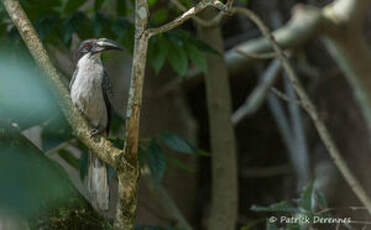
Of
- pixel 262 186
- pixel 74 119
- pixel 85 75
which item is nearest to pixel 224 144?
pixel 85 75

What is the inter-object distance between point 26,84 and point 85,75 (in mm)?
1021

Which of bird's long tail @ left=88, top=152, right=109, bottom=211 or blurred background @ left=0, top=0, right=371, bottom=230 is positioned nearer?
blurred background @ left=0, top=0, right=371, bottom=230

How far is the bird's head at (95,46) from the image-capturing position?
11.8 feet

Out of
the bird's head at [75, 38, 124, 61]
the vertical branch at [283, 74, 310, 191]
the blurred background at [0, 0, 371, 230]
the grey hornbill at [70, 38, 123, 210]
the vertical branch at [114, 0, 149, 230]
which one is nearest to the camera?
the vertical branch at [114, 0, 149, 230]

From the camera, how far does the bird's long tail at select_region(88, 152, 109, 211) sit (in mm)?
3766

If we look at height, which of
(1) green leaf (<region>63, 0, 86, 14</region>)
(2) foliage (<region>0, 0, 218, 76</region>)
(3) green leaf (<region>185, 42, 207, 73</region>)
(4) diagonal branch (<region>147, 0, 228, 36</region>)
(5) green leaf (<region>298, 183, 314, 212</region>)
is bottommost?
Result: (5) green leaf (<region>298, 183, 314, 212</region>)

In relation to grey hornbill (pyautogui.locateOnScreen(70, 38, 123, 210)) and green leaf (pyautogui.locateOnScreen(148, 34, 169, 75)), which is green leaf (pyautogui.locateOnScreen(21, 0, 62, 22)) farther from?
green leaf (pyautogui.locateOnScreen(148, 34, 169, 75))

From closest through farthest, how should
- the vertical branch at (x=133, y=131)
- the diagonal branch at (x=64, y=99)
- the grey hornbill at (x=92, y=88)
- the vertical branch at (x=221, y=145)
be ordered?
1. the vertical branch at (x=133, y=131)
2. the diagonal branch at (x=64, y=99)
3. the grey hornbill at (x=92, y=88)
4. the vertical branch at (x=221, y=145)

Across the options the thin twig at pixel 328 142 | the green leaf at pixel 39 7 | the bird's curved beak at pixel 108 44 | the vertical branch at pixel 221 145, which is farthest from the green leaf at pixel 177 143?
the green leaf at pixel 39 7

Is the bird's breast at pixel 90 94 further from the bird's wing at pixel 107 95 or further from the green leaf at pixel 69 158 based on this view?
the green leaf at pixel 69 158

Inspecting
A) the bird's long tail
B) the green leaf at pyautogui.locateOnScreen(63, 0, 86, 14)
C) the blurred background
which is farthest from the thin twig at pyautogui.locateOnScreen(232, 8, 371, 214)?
the bird's long tail

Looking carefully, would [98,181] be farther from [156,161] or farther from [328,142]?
[328,142]

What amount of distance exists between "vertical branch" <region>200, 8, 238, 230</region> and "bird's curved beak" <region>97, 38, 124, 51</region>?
1.08 metres

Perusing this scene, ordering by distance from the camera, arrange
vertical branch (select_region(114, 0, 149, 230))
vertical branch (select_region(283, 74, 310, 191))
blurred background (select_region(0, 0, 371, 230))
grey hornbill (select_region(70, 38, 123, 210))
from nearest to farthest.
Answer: vertical branch (select_region(114, 0, 149, 230)) < blurred background (select_region(0, 0, 371, 230)) < grey hornbill (select_region(70, 38, 123, 210)) < vertical branch (select_region(283, 74, 310, 191))
